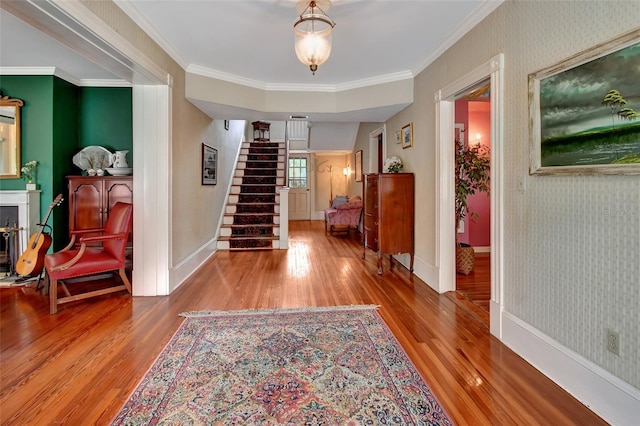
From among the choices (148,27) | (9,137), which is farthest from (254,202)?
(148,27)

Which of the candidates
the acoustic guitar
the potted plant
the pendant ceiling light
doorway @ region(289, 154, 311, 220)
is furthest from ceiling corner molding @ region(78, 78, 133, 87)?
doorway @ region(289, 154, 311, 220)

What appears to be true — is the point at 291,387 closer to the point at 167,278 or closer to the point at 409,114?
the point at 167,278

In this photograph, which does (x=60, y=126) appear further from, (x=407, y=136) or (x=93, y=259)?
(x=407, y=136)

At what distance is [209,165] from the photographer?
194 inches

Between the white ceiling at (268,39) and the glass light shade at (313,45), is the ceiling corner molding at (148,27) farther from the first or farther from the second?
the glass light shade at (313,45)

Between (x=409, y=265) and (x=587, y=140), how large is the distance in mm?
2796

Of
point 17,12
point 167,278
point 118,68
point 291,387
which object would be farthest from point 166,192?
point 291,387

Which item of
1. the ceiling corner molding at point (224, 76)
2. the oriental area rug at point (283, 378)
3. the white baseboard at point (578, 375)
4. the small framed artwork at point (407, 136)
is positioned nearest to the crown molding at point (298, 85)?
the ceiling corner molding at point (224, 76)

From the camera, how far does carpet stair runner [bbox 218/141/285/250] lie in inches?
227

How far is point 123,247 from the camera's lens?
3.23m

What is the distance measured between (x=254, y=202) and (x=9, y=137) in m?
3.78

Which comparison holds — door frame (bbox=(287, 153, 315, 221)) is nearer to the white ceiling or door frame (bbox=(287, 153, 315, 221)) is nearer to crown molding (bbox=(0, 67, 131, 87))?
the white ceiling

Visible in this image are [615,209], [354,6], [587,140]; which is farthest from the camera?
[354,6]

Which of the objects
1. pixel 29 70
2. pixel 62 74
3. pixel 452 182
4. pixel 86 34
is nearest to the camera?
pixel 86 34
